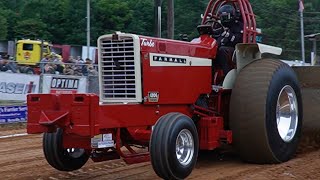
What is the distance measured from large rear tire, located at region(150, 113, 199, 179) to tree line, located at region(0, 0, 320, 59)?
49.6 meters

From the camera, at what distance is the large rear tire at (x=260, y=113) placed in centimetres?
784

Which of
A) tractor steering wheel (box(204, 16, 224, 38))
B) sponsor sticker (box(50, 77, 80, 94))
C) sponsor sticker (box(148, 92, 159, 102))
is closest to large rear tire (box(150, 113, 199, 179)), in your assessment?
sponsor sticker (box(148, 92, 159, 102))

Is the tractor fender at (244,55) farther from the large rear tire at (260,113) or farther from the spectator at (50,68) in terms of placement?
the spectator at (50,68)

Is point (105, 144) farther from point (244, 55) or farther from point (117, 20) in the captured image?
point (117, 20)

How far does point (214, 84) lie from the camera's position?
26.9 ft

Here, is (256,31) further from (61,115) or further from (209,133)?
(61,115)

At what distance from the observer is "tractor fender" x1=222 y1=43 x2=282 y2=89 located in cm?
827

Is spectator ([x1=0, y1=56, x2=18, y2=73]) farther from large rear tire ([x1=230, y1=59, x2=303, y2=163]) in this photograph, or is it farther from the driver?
large rear tire ([x1=230, y1=59, x2=303, y2=163])

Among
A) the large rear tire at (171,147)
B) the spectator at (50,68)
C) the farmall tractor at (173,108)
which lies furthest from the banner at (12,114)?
the large rear tire at (171,147)

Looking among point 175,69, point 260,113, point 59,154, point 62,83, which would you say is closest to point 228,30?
point 260,113

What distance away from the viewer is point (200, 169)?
26.0 ft

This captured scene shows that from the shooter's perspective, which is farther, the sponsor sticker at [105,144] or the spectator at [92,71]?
the spectator at [92,71]

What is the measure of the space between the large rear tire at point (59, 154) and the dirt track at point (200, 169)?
23 centimetres

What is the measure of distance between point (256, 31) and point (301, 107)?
138 cm
